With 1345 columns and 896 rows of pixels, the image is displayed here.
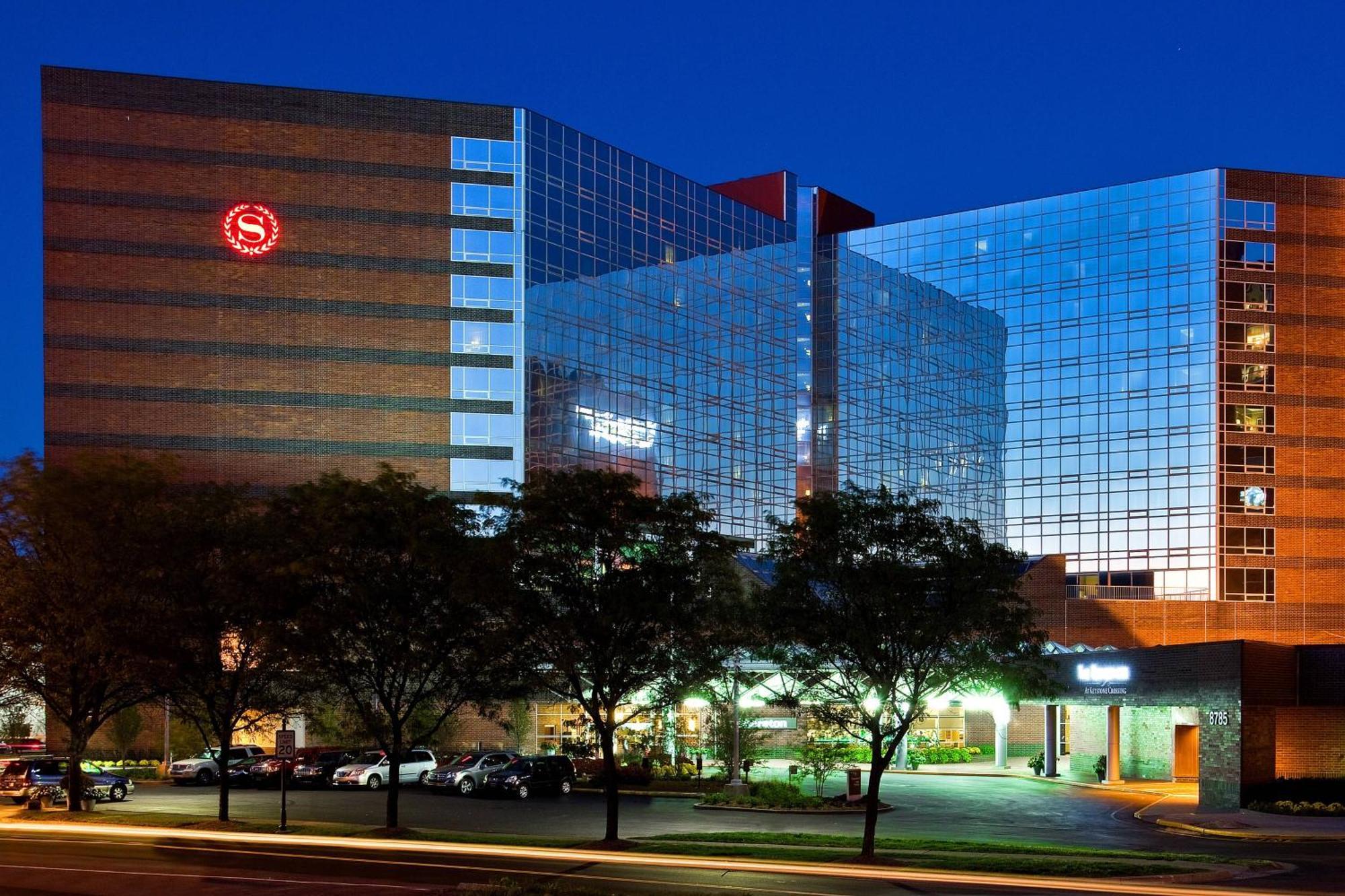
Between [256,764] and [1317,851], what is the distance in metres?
41.9

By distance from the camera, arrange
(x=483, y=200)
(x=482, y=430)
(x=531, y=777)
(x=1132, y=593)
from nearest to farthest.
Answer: (x=531, y=777) → (x=482, y=430) → (x=483, y=200) → (x=1132, y=593)

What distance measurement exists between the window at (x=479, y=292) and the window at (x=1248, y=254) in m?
48.6

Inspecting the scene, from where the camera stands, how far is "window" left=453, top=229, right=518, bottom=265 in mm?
73750

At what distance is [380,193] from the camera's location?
73.2 m

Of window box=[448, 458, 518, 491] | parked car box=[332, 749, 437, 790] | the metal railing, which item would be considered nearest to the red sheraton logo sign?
window box=[448, 458, 518, 491]

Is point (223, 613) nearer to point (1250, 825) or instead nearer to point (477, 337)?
point (1250, 825)

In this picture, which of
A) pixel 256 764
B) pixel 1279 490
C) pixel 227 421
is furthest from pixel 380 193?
pixel 1279 490

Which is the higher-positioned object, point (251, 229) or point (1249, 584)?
point (251, 229)

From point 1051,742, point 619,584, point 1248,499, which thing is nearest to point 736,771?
point 619,584

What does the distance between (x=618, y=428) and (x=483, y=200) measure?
1571 centimetres

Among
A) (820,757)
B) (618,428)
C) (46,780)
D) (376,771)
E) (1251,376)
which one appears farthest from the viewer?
(1251,376)

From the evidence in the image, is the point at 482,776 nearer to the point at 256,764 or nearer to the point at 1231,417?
the point at 256,764

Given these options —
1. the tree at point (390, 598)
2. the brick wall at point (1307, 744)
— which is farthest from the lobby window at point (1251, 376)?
the tree at point (390, 598)

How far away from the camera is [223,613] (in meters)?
40.6
